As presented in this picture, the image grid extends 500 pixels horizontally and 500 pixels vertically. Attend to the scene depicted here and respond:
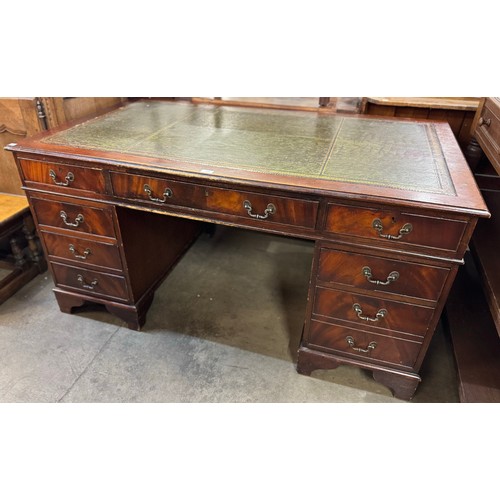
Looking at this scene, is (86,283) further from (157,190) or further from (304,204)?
(304,204)

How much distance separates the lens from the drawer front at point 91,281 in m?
1.70

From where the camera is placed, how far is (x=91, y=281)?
1.73 m

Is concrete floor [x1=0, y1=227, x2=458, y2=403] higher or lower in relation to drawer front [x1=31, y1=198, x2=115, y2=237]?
lower

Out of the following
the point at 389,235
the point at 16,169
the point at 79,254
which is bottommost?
the point at 79,254

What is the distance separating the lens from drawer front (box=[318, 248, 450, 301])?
122cm

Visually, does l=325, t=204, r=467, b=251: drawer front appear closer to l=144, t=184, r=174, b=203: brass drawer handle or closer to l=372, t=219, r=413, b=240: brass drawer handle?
l=372, t=219, r=413, b=240: brass drawer handle

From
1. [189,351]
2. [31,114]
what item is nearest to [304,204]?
[189,351]

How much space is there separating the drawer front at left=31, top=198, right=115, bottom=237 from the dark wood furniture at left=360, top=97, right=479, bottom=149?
1.31 meters

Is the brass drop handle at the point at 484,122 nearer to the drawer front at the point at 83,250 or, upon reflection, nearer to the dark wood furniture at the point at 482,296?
the dark wood furniture at the point at 482,296

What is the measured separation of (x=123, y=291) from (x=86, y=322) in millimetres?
308

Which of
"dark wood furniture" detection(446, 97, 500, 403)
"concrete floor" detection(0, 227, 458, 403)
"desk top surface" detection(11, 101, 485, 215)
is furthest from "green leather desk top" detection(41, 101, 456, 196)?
"concrete floor" detection(0, 227, 458, 403)

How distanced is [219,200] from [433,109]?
1254 millimetres

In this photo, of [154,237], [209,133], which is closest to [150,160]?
[209,133]

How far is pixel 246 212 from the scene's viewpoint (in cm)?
129
